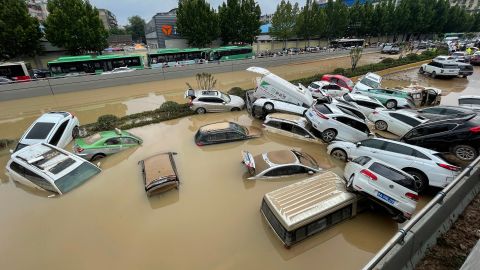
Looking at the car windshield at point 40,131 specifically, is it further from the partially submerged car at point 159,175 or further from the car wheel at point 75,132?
the partially submerged car at point 159,175

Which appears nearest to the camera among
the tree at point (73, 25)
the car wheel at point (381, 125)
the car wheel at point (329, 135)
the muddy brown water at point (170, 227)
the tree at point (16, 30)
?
the muddy brown water at point (170, 227)

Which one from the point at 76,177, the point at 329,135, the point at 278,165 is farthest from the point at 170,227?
the point at 329,135

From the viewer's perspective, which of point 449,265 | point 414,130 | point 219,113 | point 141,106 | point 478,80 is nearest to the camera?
point 449,265

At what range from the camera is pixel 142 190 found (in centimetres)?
839

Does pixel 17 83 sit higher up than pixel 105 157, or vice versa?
pixel 17 83

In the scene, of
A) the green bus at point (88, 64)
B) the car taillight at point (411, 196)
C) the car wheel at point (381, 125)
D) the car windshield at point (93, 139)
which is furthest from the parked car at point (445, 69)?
the green bus at point (88, 64)

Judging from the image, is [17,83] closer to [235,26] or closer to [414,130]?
[414,130]

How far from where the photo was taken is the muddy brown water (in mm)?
5941

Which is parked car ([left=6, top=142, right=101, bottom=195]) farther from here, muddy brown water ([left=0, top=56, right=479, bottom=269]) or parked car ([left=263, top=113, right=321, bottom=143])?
parked car ([left=263, top=113, right=321, bottom=143])

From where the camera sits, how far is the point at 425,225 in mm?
4891

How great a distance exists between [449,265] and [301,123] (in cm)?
784

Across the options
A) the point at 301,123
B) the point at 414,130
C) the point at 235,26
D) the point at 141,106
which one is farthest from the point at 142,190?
the point at 235,26

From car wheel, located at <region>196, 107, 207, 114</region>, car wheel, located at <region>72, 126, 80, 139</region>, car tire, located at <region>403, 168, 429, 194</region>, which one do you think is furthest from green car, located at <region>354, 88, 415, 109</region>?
car wheel, located at <region>72, 126, 80, 139</region>

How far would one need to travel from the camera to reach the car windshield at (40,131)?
1016 cm
